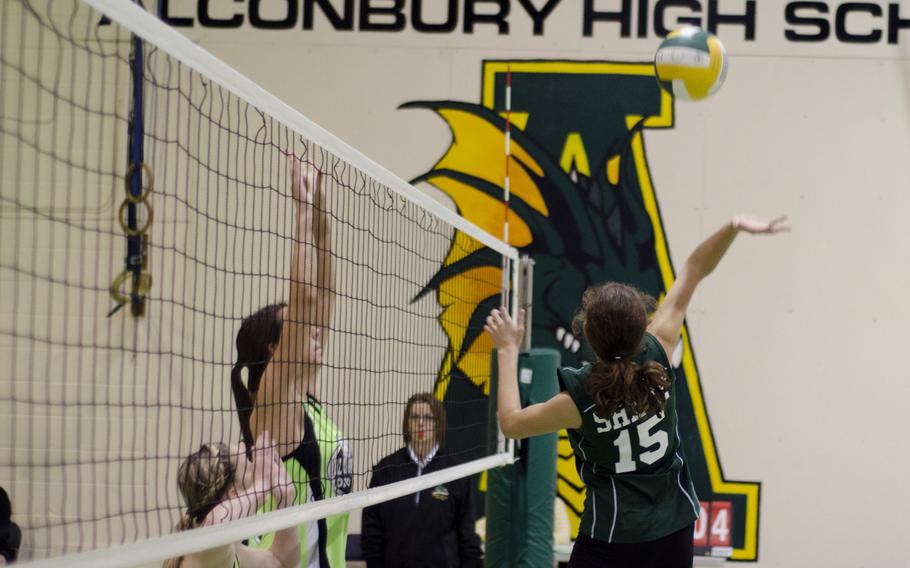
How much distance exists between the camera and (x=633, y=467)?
2898 mm

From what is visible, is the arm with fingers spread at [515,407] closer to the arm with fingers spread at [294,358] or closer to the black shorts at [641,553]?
the black shorts at [641,553]

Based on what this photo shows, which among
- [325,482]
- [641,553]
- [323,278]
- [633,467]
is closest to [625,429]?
[633,467]

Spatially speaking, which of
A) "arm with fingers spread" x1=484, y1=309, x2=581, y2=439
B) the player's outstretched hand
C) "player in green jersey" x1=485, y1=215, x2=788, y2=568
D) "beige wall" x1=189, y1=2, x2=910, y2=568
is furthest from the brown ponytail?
"beige wall" x1=189, y1=2, x2=910, y2=568

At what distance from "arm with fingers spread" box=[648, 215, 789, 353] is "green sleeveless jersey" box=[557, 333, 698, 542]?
0.13m

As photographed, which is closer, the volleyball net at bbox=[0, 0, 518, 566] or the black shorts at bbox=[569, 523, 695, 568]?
the black shorts at bbox=[569, 523, 695, 568]

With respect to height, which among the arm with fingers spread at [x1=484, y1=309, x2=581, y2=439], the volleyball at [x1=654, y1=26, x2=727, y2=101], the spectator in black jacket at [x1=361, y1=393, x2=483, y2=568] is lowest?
the spectator in black jacket at [x1=361, y1=393, x2=483, y2=568]

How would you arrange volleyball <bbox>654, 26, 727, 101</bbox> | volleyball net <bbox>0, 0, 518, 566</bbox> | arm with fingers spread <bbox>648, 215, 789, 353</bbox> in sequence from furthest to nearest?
volleyball net <bbox>0, 0, 518, 566</bbox>, volleyball <bbox>654, 26, 727, 101</bbox>, arm with fingers spread <bbox>648, 215, 789, 353</bbox>

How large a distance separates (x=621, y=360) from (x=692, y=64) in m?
1.98

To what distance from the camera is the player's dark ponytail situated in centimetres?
272

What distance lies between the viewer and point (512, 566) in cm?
461

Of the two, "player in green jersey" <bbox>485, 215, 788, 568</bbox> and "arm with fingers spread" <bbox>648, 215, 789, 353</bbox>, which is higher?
"arm with fingers spread" <bbox>648, 215, 789, 353</bbox>

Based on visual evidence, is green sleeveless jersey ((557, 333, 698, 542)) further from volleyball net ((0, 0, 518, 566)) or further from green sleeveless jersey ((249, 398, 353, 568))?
volleyball net ((0, 0, 518, 566))

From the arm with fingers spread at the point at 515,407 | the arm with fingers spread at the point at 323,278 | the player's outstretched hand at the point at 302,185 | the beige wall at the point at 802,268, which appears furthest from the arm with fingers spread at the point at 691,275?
the beige wall at the point at 802,268

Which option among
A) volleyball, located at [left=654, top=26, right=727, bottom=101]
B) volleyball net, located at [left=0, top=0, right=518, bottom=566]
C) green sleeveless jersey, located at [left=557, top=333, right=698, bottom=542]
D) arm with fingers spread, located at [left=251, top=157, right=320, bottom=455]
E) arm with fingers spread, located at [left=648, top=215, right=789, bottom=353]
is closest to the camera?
arm with fingers spread, located at [left=251, top=157, right=320, bottom=455]
